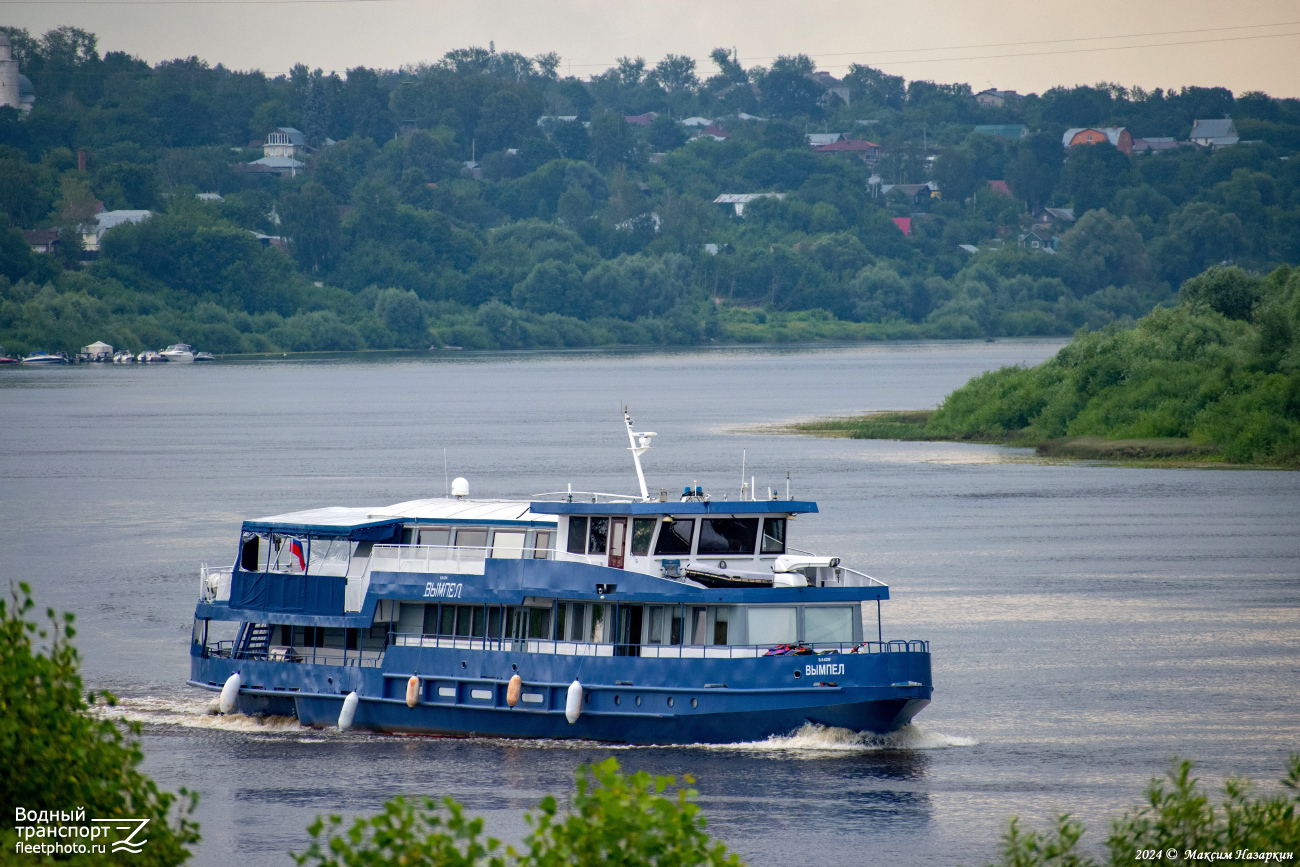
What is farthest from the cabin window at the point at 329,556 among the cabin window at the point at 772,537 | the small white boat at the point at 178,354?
the small white boat at the point at 178,354

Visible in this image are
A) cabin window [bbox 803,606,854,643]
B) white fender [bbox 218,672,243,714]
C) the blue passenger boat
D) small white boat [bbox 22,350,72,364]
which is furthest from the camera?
small white boat [bbox 22,350,72,364]

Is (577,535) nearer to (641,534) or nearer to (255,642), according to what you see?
(641,534)

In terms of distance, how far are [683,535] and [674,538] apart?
17cm

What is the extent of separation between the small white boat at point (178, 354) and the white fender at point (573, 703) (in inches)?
6503

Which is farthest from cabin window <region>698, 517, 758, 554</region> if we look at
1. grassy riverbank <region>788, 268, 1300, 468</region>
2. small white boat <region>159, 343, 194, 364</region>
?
small white boat <region>159, 343, 194, 364</region>

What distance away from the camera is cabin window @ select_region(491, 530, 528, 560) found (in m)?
31.3

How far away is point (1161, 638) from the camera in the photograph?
127 ft

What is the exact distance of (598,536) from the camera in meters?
30.5

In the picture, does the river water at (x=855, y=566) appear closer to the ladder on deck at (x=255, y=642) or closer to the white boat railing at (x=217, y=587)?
the ladder on deck at (x=255, y=642)

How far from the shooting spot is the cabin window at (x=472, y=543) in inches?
1233

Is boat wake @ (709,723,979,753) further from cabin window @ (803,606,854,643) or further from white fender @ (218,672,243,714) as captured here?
white fender @ (218,672,243,714)

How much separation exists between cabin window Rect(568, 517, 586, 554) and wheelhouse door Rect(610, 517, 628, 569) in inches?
22.7

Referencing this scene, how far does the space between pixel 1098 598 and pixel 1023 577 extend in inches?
137

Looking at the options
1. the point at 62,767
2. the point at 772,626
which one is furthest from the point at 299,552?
the point at 62,767
